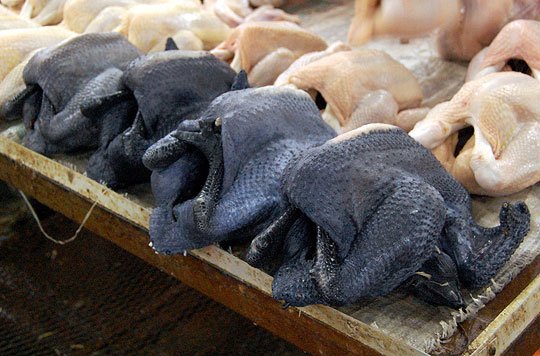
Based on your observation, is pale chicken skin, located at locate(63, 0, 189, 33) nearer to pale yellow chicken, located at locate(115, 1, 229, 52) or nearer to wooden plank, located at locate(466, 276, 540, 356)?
pale yellow chicken, located at locate(115, 1, 229, 52)

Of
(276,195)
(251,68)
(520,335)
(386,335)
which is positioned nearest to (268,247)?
(276,195)

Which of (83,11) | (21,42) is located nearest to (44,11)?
(83,11)

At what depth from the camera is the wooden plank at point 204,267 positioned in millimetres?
1337

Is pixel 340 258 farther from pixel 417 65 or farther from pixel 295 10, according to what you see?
pixel 295 10

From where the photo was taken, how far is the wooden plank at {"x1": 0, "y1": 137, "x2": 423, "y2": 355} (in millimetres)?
1337

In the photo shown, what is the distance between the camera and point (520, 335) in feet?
4.33

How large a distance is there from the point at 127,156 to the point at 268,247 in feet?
1.84

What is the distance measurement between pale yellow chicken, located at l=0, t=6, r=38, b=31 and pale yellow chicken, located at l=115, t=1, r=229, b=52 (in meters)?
0.47

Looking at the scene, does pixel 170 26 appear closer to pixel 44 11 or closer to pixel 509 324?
pixel 44 11

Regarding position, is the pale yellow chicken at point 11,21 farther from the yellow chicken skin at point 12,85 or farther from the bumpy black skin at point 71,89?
the bumpy black skin at point 71,89

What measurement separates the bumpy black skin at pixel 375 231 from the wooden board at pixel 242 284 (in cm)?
7

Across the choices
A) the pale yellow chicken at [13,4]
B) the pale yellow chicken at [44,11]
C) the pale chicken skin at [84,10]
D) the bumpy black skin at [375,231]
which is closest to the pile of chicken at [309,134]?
the bumpy black skin at [375,231]

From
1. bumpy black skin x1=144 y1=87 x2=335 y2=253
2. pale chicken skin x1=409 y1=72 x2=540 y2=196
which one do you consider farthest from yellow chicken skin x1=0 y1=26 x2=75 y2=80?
pale chicken skin x1=409 y1=72 x2=540 y2=196

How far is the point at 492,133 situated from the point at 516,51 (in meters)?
0.38
